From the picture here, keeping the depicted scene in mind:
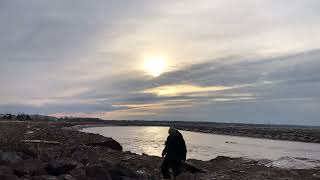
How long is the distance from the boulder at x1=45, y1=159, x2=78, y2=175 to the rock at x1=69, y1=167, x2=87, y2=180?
24 centimetres

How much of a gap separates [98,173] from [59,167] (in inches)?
52.3

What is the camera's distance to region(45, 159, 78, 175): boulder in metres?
12.9

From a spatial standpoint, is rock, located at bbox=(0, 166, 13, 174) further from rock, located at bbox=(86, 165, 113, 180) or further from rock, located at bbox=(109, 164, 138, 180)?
rock, located at bbox=(109, 164, 138, 180)

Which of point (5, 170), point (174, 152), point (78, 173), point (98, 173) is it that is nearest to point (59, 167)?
point (78, 173)

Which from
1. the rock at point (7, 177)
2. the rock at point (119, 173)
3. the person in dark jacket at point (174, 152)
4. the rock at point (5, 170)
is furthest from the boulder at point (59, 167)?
the person in dark jacket at point (174, 152)

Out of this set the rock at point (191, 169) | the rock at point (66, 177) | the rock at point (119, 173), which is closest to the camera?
the rock at point (66, 177)

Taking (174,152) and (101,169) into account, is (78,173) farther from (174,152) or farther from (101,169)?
(174,152)

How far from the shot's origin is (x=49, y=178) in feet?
37.7

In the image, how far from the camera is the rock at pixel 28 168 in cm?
1209

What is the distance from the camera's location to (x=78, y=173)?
1265 centimetres

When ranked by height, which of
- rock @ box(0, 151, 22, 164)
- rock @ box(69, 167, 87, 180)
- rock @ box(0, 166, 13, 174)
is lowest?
rock @ box(69, 167, 87, 180)

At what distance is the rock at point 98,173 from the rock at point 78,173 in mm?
150

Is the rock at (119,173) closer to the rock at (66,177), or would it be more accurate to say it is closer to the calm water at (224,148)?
the rock at (66,177)

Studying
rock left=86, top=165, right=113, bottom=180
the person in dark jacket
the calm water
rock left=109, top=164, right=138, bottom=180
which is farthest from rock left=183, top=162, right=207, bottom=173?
the calm water
